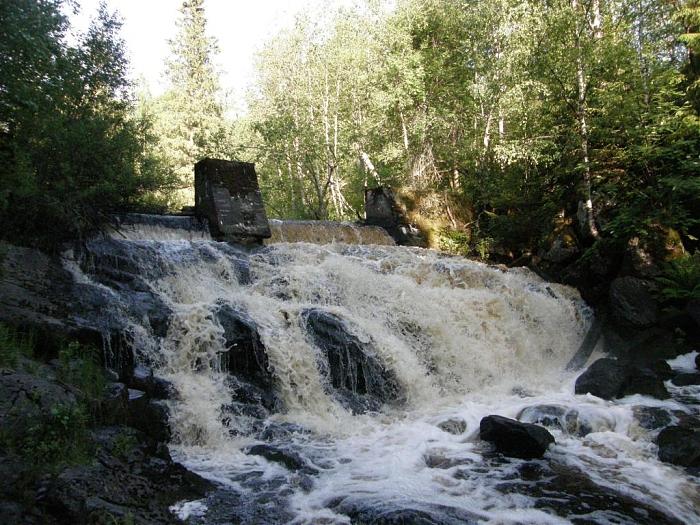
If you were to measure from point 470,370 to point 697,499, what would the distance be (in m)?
4.03

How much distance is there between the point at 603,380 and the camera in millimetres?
7430

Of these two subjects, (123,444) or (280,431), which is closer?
(123,444)

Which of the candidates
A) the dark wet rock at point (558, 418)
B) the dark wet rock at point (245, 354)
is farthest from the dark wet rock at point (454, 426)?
the dark wet rock at point (245, 354)

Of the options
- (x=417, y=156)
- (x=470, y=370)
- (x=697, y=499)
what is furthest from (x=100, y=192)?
(x=417, y=156)

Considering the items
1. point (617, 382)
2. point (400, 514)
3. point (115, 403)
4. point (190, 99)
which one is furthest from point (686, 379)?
point (190, 99)

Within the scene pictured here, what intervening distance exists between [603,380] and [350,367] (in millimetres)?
3835

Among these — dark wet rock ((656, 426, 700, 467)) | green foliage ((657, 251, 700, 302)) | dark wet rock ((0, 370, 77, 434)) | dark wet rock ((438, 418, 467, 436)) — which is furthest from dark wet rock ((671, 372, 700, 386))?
dark wet rock ((0, 370, 77, 434))

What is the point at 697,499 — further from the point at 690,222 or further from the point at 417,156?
the point at 417,156

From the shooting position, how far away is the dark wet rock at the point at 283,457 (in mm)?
5145

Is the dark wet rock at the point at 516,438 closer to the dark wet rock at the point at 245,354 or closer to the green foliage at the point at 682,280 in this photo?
the dark wet rock at the point at 245,354

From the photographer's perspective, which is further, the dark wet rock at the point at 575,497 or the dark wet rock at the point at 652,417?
the dark wet rock at the point at 652,417

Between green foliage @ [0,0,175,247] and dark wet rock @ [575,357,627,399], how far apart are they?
8.23 metres

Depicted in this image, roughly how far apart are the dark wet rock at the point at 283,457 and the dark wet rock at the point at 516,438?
6.95 ft

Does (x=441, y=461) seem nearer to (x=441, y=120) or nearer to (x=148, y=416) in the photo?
(x=148, y=416)
